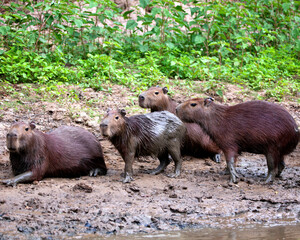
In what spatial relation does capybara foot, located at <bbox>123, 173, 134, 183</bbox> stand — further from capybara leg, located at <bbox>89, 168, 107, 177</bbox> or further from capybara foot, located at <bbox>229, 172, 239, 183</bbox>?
capybara foot, located at <bbox>229, 172, 239, 183</bbox>

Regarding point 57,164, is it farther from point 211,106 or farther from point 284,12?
point 284,12

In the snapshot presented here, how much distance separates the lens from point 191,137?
24.0 feet

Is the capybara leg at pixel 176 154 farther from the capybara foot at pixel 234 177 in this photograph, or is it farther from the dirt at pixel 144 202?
the capybara foot at pixel 234 177

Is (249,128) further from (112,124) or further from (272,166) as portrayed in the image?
(112,124)

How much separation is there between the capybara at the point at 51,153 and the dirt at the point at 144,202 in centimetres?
14

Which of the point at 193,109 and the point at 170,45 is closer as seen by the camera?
the point at 193,109

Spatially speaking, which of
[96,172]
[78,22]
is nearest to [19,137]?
[96,172]

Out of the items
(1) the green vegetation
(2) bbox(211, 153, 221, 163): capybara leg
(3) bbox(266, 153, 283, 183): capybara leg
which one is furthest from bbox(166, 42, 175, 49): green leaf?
(3) bbox(266, 153, 283, 183): capybara leg

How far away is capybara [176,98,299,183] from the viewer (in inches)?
233

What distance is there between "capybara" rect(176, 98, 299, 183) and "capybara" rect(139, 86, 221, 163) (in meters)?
0.94

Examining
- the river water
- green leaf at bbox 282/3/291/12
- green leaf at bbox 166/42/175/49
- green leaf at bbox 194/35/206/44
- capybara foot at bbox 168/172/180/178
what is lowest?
capybara foot at bbox 168/172/180/178

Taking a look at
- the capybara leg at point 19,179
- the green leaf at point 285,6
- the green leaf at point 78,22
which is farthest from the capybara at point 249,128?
the green leaf at point 285,6

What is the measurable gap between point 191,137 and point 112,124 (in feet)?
6.06

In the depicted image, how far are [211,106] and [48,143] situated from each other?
220cm
